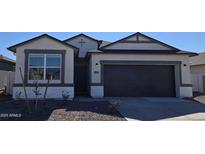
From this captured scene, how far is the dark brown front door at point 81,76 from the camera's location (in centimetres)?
1584

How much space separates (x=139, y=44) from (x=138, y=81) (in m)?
3.37

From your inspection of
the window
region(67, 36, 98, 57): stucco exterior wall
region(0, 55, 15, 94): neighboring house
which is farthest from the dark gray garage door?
region(0, 55, 15, 94): neighboring house

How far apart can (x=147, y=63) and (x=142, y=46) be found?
2.03 m

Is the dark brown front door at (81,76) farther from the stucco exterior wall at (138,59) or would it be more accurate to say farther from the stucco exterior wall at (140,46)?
the stucco exterior wall at (140,46)

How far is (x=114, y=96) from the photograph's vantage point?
1348cm

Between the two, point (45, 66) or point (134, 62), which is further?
point (134, 62)

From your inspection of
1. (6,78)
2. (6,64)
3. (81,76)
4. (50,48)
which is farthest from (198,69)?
(6,64)

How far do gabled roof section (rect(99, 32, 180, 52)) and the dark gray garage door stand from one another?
1.75m

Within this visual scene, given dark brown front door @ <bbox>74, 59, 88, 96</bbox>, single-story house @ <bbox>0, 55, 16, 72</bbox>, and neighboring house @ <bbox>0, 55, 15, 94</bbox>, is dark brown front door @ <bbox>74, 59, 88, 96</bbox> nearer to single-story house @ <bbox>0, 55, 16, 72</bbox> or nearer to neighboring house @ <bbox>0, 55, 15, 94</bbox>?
neighboring house @ <bbox>0, 55, 15, 94</bbox>

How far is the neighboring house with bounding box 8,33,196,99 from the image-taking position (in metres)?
11.7

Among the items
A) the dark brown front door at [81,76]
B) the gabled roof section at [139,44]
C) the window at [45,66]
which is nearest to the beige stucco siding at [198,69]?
the gabled roof section at [139,44]

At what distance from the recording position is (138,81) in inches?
543

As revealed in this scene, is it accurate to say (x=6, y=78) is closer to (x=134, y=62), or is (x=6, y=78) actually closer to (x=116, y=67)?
(x=116, y=67)
